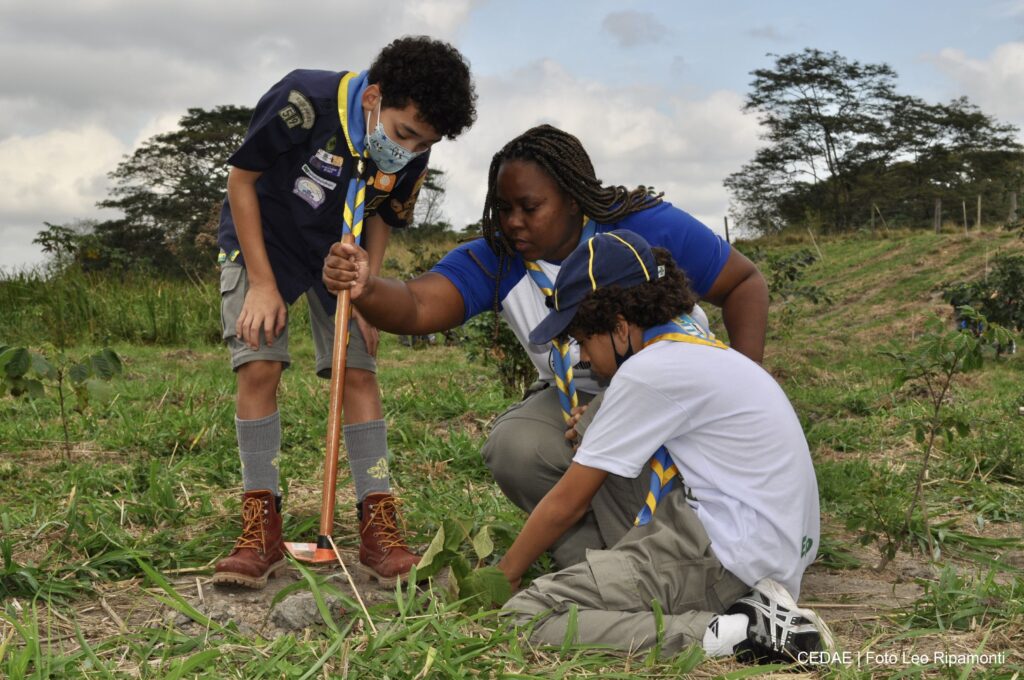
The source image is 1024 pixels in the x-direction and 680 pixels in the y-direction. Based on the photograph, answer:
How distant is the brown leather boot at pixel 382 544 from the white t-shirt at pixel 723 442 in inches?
31.2

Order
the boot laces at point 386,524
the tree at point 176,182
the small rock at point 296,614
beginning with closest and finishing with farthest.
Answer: the small rock at point 296,614 < the boot laces at point 386,524 < the tree at point 176,182

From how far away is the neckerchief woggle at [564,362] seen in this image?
126 inches

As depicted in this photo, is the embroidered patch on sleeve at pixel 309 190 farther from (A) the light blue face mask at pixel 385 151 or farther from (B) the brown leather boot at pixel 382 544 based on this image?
(B) the brown leather boot at pixel 382 544

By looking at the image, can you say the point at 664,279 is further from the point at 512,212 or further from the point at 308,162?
the point at 308,162

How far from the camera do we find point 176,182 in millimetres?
32781

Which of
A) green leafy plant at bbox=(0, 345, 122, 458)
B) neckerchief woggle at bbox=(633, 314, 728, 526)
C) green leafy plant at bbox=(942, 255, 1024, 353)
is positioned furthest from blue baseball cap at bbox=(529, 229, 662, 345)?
green leafy plant at bbox=(942, 255, 1024, 353)

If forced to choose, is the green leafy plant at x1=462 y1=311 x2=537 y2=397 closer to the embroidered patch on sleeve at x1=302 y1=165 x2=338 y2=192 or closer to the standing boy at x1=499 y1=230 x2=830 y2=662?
the embroidered patch on sleeve at x1=302 y1=165 x2=338 y2=192

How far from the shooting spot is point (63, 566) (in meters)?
3.09

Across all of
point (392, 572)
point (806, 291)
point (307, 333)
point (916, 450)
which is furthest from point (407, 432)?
point (307, 333)

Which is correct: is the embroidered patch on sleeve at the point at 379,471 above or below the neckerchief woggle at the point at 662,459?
below

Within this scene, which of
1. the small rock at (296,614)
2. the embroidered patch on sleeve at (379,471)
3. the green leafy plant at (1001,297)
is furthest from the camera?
the green leafy plant at (1001,297)

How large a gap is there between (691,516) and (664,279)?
610 millimetres

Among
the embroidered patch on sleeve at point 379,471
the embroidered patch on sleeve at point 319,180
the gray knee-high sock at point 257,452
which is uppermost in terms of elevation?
the embroidered patch on sleeve at point 319,180

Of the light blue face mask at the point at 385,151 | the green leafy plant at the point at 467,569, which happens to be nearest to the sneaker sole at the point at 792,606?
the green leafy plant at the point at 467,569
